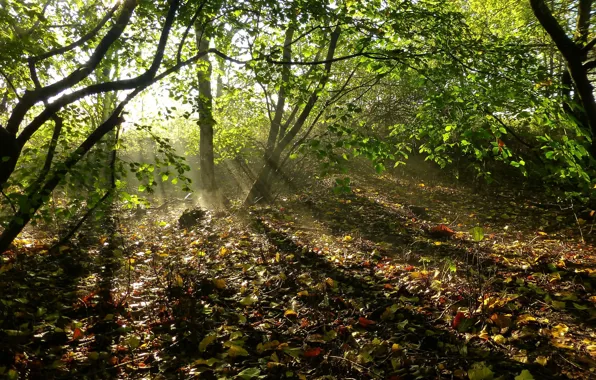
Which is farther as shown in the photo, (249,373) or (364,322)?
(364,322)

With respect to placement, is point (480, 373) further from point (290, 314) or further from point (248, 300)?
point (248, 300)

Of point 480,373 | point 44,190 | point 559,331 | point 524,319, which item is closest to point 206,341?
point 44,190

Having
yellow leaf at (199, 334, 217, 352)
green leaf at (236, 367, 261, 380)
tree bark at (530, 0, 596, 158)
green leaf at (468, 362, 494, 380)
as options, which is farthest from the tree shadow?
tree bark at (530, 0, 596, 158)

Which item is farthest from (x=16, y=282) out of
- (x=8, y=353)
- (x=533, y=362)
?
(x=533, y=362)

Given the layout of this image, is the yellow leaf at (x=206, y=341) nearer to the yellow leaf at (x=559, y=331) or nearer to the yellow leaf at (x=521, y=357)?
the yellow leaf at (x=521, y=357)

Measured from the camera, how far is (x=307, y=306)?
375 centimetres

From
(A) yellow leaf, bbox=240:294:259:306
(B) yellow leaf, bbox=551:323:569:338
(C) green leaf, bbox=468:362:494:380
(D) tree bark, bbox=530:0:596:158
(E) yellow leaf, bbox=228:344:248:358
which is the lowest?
(B) yellow leaf, bbox=551:323:569:338

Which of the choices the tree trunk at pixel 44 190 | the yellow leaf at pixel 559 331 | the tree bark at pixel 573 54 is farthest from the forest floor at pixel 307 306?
the tree bark at pixel 573 54

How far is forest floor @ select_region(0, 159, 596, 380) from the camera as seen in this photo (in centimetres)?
273

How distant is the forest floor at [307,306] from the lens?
2727 mm

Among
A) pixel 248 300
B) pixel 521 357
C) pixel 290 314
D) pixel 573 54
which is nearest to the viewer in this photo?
pixel 521 357

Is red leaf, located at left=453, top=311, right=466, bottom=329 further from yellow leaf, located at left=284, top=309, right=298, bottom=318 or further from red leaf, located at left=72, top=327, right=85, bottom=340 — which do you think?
red leaf, located at left=72, top=327, right=85, bottom=340

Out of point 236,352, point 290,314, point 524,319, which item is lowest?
point 524,319

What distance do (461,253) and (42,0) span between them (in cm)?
977
